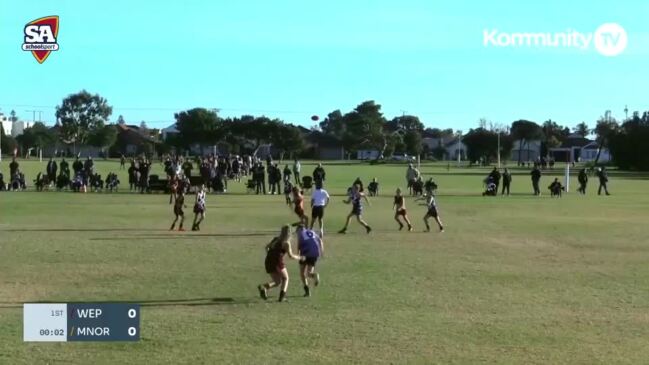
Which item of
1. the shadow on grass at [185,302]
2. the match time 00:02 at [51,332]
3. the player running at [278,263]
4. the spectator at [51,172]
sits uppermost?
the spectator at [51,172]

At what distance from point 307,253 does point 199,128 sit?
379ft

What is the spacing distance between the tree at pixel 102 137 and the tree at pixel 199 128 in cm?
1249

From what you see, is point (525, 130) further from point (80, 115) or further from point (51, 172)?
point (51, 172)

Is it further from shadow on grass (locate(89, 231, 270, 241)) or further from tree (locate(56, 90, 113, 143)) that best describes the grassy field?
tree (locate(56, 90, 113, 143))

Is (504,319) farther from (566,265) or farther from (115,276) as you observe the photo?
(115,276)

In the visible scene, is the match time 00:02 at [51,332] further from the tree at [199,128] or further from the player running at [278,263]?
the tree at [199,128]

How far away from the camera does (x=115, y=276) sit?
1305 centimetres

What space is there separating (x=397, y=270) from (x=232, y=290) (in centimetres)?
353

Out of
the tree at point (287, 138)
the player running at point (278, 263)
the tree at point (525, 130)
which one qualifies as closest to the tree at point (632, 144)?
the tree at point (525, 130)

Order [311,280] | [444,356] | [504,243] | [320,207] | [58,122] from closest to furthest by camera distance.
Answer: [444,356]
[311,280]
[504,243]
[320,207]
[58,122]

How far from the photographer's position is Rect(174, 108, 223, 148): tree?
123750 mm

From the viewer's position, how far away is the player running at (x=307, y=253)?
11789mm

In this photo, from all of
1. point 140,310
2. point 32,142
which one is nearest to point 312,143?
point 32,142

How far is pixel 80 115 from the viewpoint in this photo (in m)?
135
